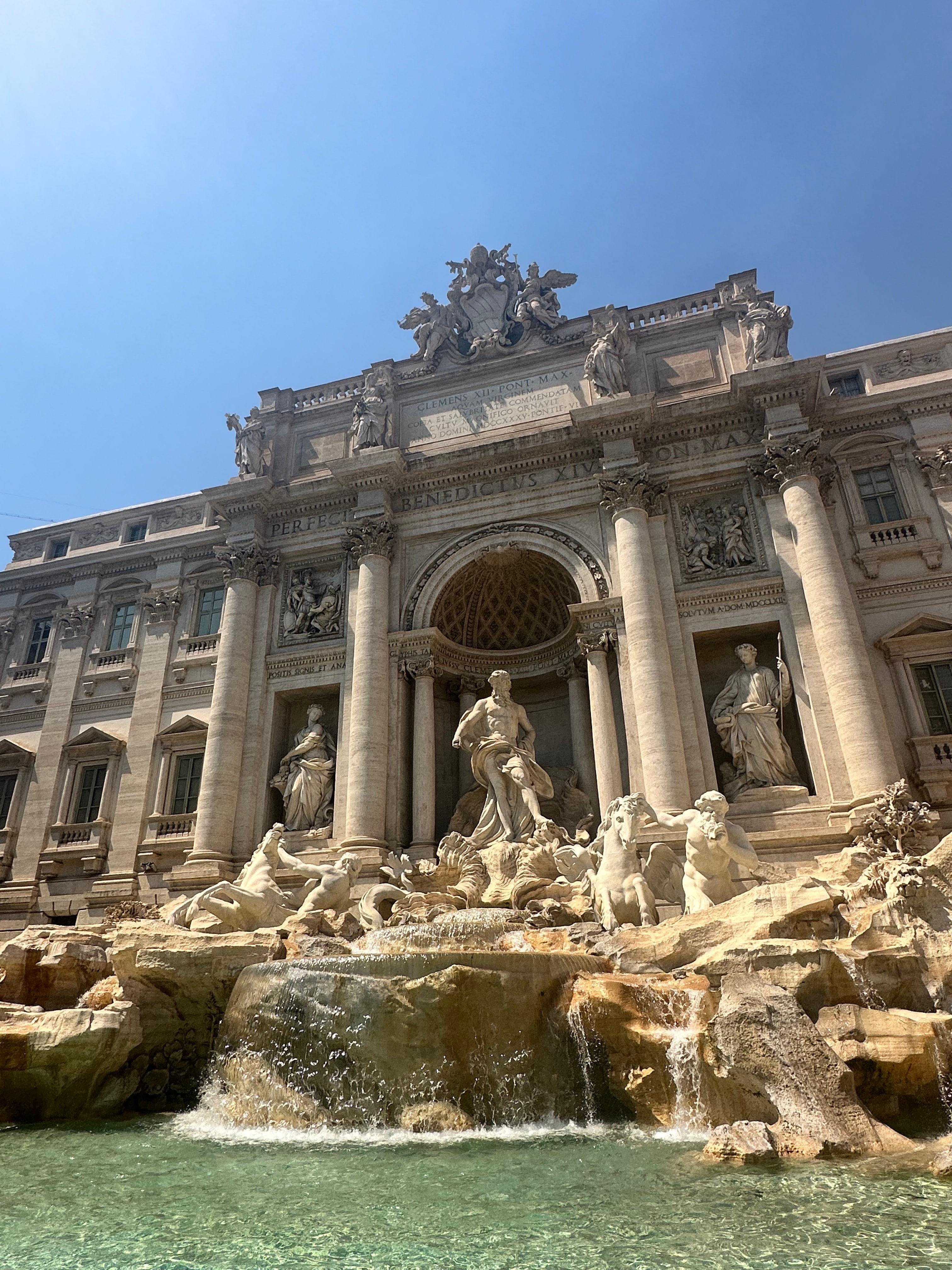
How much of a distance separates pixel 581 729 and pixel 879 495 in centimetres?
874

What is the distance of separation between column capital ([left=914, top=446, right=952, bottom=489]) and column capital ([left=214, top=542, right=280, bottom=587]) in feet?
52.9

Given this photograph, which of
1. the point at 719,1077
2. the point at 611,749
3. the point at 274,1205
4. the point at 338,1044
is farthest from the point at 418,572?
the point at 274,1205

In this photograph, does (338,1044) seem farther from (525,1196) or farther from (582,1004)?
(525,1196)

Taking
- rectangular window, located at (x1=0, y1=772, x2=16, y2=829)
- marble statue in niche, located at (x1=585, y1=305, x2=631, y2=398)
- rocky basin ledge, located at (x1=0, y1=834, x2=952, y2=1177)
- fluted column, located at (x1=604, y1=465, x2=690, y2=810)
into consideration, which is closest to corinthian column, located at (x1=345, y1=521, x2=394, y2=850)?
fluted column, located at (x1=604, y1=465, x2=690, y2=810)

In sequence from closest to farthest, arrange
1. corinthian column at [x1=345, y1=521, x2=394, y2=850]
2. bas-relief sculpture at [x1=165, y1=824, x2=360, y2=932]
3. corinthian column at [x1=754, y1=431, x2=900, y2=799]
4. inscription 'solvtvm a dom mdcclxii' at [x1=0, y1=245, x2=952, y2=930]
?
bas-relief sculpture at [x1=165, y1=824, x2=360, y2=932], corinthian column at [x1=754, y1=431, x2=900, y2=799], inscription 'solvtvm a dom mdcclxii' at [x1=0, y1=245, x2=952, y2=930], corinthian column at [x1=345, y1=521, x2=394, y2=850]

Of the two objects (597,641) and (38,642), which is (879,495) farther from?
(38,642)

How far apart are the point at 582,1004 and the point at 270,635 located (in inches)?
589

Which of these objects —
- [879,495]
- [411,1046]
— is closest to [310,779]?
[411,1046]

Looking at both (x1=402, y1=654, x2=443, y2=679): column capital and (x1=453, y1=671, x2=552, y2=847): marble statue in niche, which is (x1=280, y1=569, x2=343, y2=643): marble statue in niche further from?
(x1=453, y1=671, x2=552, y2=847): marble statue in niche

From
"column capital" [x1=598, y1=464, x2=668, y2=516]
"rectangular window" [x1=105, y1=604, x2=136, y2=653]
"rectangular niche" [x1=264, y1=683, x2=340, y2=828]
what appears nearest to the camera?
"column capital" [x1=598, y1=464, x2=668, y2=516]

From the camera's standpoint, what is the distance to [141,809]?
20453 mm

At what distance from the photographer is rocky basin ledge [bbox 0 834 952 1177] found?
6793 mm

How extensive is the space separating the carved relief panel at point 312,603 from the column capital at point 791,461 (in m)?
10.9

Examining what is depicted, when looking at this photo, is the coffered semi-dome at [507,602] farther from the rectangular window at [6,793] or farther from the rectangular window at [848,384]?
the rectangular window at [6,793]
